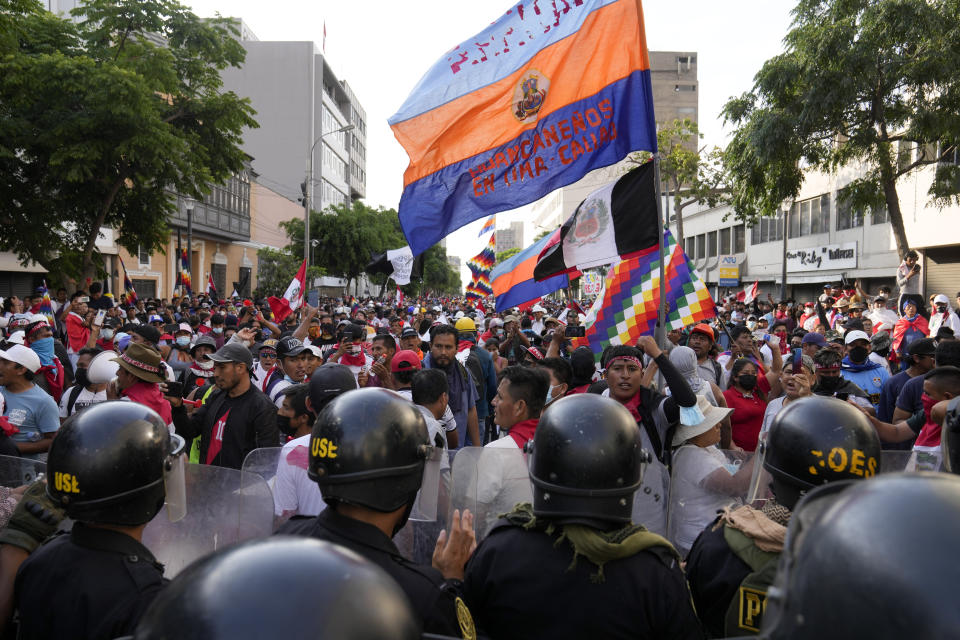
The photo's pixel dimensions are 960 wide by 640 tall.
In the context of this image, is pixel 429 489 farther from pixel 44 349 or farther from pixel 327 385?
pixel 44 349

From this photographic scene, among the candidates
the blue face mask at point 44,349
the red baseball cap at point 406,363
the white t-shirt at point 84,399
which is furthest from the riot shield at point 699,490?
the blue face mask at point 44,349

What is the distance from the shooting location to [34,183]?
17.5 meters

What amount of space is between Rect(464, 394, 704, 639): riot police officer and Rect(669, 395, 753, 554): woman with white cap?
1.52 meters

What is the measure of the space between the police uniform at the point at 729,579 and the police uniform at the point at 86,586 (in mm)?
1763

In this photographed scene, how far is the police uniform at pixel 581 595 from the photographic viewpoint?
2.06m

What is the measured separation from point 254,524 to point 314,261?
1904 inches

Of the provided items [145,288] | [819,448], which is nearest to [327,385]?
[819,448]

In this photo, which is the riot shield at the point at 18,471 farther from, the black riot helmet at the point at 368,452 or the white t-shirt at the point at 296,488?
the black riot helmet at the point at 368,452

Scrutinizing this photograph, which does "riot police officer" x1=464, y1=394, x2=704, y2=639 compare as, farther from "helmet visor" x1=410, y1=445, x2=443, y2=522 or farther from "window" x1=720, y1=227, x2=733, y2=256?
"window" x1=720, y1=227, x2=733, y2=256

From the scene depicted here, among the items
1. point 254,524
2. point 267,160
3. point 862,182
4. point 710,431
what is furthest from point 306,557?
point 267,160

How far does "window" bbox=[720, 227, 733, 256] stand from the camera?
151 feet

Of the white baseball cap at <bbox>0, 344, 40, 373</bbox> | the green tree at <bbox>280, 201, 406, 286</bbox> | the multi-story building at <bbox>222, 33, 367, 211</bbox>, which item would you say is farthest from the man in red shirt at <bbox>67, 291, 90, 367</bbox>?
the multi-story building at <bbox>222, 33, 367, 211</bbox>

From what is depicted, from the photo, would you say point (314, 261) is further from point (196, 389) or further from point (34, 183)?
point (196, 389)

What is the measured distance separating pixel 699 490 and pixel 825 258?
33.4 m
